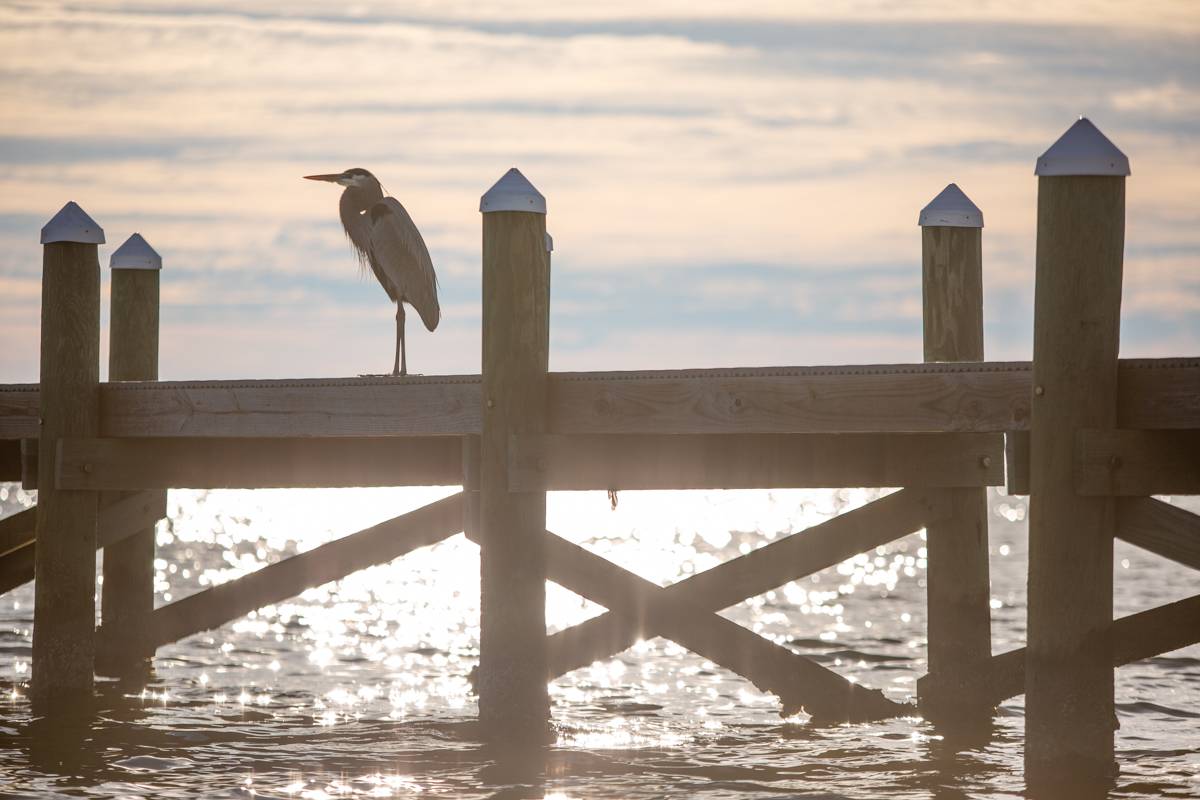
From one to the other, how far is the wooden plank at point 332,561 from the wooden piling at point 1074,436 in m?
3.87

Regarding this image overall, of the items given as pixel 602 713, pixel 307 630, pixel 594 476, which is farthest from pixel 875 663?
pixel 594 476

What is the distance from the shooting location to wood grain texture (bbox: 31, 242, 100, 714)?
30.4ft

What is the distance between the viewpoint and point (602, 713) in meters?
10.8

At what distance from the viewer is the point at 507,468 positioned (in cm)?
759

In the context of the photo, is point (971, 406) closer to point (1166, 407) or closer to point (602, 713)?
point (1166, 407)

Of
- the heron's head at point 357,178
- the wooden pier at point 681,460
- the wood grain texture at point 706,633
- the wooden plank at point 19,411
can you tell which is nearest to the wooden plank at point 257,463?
the wooden pier at point 681,460

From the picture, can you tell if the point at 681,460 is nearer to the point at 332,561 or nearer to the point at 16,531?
the point at 332,561

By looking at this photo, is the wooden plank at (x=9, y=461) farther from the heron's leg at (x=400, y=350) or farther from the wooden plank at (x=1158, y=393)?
the wooden plank at (x=1158, y=393)

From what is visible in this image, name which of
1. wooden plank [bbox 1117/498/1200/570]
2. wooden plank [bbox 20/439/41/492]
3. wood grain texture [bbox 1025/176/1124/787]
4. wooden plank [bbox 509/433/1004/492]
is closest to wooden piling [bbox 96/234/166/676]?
wooden plank [bbox 20/439/41/492]

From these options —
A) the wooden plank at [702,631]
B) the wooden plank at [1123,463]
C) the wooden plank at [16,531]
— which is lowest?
the wooden plank at [702,631]

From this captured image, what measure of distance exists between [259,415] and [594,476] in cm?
211

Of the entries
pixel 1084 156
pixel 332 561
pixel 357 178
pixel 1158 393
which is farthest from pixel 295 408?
pixel 1158 393

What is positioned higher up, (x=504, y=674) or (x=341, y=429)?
(x=341, y=429)

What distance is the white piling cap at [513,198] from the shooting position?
7.63 m
